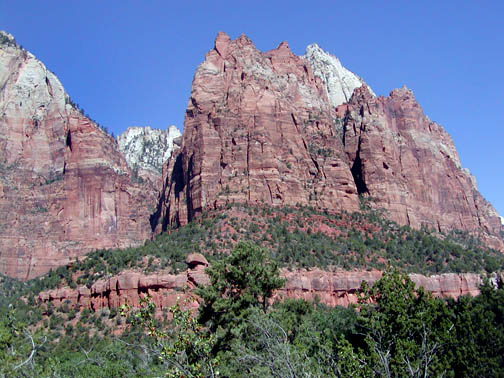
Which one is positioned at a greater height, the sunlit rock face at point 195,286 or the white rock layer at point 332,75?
the white rock layer at point 332,75

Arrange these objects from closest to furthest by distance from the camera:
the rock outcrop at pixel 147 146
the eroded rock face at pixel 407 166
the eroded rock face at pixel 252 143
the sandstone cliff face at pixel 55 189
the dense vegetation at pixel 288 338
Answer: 1. the dense vegetation at pixel 288 338
2. the eroded rock face at pixel 252 143
3. the eroded rock face at pixel 407 166
4. the sandstone cliff face at pixel 55 189
5. the rock outcrop at pixel 147 146

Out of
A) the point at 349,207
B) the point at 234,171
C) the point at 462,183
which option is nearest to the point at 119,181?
the point at 234,171

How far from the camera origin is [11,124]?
111625 mm

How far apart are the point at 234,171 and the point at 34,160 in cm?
4645

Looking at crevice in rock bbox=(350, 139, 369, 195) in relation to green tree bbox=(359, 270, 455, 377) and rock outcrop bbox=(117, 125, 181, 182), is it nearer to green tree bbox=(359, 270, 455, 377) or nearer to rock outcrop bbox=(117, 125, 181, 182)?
green tree bbox=(359, 270, 455, 377)

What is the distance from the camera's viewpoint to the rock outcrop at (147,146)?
552 feet

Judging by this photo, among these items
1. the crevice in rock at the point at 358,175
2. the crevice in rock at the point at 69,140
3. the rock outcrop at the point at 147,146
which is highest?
the rock outcrop at the point at 147,146

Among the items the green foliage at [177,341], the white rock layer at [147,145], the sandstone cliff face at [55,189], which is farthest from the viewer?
the white rock layer at [147,145]

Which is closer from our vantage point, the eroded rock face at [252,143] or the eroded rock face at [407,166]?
the eroded rock face at [252,143]

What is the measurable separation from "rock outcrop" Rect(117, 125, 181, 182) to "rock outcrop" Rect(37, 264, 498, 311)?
319ft

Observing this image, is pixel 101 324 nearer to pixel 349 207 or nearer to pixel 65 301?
pixel 65 301

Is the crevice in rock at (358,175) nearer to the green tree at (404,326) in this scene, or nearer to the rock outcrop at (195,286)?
the rock outcrop at (195,286)

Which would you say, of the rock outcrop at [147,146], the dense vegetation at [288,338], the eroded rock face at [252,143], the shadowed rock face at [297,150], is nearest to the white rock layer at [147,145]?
the rock outcrop at [147,146]

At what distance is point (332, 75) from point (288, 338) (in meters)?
128
